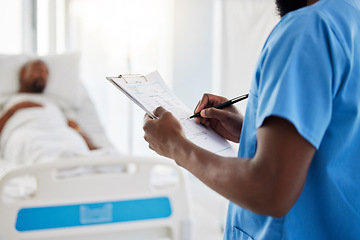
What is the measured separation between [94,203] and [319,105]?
1115mm

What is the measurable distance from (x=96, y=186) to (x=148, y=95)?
2.57 feet

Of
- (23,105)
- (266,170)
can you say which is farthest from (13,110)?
(266,170)

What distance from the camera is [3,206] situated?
4.45 feet

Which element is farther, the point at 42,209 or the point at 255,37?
the point at 255,37

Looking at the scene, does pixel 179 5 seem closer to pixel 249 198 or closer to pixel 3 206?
pixel 3 206

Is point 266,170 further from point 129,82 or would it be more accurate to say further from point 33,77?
point 33,77

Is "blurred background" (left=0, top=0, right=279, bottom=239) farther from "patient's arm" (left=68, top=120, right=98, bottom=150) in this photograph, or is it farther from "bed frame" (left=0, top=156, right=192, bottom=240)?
"bed frame" (left=0, top=156, right=192, bottom=240)

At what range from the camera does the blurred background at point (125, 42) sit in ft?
11.5

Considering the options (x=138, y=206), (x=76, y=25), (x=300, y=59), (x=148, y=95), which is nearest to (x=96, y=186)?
(x=138, y=206)

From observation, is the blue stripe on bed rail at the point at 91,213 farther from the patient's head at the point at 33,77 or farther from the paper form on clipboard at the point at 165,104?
the patient's head at the point at 33,77

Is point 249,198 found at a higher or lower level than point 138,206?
higher

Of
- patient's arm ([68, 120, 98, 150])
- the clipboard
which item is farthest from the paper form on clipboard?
patient's arm ([68, 120, 98, 150])

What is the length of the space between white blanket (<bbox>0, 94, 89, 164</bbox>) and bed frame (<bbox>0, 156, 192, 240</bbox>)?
1.22 feet

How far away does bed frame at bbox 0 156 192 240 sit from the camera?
1.38 metres
